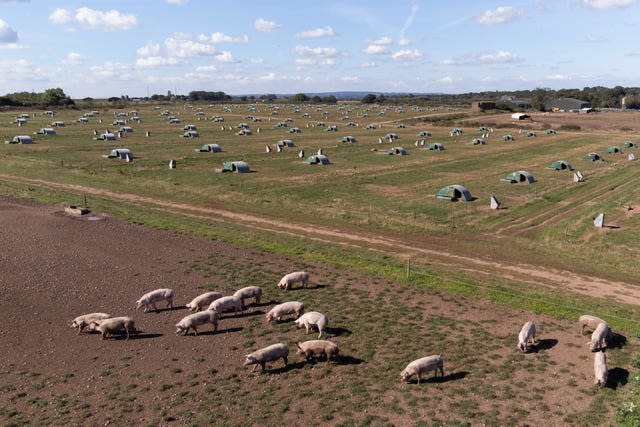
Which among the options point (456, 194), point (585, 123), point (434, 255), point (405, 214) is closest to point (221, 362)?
point (434, 255)

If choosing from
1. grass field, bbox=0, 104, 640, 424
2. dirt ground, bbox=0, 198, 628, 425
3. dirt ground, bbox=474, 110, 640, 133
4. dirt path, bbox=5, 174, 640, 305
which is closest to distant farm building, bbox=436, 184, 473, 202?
grass field, bbox=0, 104, 640, 424

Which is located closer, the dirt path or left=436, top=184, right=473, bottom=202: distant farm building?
the dirt path

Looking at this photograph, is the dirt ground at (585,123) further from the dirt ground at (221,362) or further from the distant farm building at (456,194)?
the dirt ground at (221,362)

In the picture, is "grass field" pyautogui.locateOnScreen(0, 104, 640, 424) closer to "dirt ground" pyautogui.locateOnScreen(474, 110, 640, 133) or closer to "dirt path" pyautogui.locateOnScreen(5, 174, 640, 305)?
"dirt path" pyautogui.locateOnScreen(5, 174, 640, 305)

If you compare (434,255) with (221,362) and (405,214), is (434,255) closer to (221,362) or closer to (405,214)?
(405,214)

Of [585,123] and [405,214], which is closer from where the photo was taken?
[405,214]

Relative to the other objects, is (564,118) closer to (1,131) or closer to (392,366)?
(1,131)

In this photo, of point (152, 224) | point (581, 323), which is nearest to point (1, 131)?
point (152, 224)
